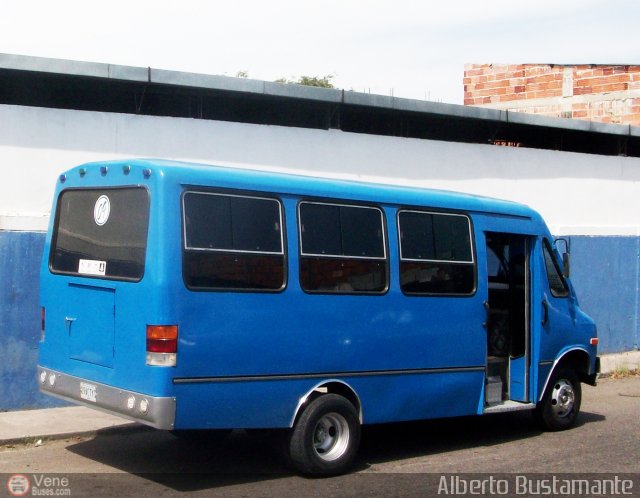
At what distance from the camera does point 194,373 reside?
23.9 feet

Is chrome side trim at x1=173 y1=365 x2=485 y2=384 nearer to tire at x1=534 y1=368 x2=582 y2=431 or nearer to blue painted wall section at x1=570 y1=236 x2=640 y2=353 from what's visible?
tire at x1=534 y1=368 x2=582 y2=431

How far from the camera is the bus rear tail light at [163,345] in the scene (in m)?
7.15

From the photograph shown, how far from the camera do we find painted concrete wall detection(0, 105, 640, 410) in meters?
10.2

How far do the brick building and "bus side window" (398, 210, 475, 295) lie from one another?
16.5 m

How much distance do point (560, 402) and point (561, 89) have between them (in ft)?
57.4

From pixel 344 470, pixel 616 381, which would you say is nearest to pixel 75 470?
pixel 344 470

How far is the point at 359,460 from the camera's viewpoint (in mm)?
8852

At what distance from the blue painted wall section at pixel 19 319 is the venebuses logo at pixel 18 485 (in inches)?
95.7

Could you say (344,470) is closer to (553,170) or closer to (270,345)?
(270,345)

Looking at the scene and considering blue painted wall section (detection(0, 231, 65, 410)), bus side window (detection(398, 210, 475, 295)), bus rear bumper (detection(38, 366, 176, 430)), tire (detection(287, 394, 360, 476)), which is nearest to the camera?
bus rear bumper (detection(38, 366, 176, 430))

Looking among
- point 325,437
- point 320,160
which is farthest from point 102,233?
point 320,160

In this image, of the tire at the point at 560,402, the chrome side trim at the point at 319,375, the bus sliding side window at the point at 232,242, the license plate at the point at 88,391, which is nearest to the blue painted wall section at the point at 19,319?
the license plate at the point at 88,391

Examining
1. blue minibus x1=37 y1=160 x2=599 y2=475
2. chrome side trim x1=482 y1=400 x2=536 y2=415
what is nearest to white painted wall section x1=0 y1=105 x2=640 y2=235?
blue minibus x1=37 y1=160 x2=599 y2=475

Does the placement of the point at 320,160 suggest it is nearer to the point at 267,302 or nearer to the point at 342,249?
the point at 342,249
